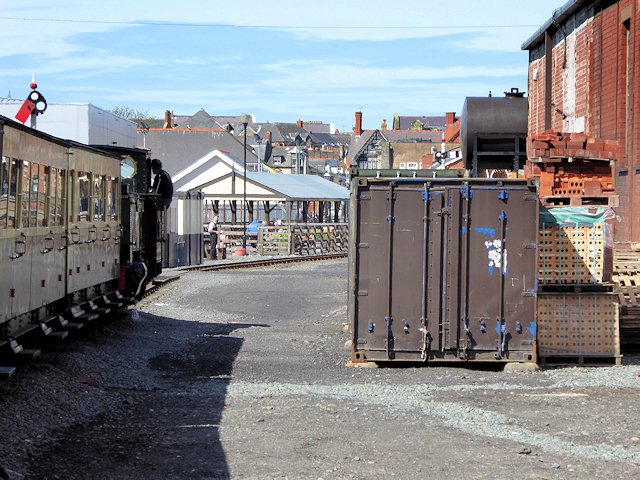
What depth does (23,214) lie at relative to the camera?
8.51 m

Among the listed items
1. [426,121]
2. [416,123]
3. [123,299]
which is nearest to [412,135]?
[416,123]

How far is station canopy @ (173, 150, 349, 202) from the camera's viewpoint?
1743 inches

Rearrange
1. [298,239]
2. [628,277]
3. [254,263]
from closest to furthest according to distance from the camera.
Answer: [628,277] < [254,263] < [298,239]

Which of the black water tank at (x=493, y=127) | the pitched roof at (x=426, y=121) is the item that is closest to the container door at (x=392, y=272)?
the black water tank at (x=493, y=127)

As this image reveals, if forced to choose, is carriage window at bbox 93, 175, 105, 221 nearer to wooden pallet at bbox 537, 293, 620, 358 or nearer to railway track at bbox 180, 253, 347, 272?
wooden pallet at bbox 537, 293, 620, 358

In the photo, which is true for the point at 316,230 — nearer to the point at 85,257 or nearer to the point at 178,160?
the point at 85,257

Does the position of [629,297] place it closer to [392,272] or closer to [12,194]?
[392,272]

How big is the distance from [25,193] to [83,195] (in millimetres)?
2911

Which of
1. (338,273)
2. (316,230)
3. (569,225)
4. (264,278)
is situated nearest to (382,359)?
(569,225)

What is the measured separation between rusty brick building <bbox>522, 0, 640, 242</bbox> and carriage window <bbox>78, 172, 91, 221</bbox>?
857cm

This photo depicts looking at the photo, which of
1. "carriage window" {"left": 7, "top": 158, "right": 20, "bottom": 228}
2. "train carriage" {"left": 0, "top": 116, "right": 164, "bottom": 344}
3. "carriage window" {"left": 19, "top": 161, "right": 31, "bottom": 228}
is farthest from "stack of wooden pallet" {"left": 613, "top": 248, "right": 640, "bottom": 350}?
"carriage window" {"left": 7, "top": 158, "right": 20, "bottom": 228}

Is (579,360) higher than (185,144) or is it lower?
lower

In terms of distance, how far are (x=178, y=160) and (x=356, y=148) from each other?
3542 centimetres

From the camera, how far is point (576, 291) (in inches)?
419
